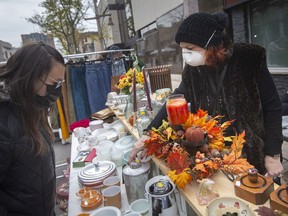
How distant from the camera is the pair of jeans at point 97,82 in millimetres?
4711

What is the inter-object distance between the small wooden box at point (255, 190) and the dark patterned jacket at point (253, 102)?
1.86 ft

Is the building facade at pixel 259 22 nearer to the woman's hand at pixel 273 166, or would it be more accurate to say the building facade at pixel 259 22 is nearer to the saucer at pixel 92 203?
the woman's hand at pixel 273 166

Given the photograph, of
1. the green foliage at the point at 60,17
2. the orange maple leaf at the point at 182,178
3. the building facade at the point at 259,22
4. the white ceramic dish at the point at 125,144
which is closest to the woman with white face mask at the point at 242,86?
the orange maple leaf at the point at 182,178

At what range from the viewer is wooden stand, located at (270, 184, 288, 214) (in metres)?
0.77

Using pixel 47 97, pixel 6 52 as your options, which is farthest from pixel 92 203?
pixel 6 52

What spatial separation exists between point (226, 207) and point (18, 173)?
3.08 ft

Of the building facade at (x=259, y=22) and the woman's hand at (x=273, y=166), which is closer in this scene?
the woman's hand at (x=273, y=166)

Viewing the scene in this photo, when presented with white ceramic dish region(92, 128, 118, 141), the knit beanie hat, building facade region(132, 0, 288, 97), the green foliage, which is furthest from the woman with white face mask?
the green foliage

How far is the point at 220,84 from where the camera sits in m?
1.46

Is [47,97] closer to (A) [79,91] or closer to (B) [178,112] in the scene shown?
(B) [178,112]

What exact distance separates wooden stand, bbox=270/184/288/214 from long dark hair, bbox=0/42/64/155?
1046 mm

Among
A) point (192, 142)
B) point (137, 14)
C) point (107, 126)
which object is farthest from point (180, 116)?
point (137, 14)

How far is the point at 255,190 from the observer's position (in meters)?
0.89

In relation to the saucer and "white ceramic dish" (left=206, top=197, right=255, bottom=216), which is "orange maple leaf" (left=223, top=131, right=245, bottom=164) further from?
the saucer
